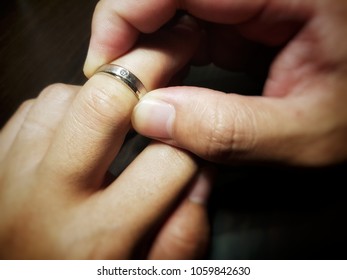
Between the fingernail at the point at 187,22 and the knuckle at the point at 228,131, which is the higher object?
the fingernail at the point at 187,22

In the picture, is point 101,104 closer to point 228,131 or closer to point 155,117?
point 155,117

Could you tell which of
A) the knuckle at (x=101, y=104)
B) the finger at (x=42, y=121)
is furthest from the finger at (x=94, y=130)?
the finger at (x=42, y=121)

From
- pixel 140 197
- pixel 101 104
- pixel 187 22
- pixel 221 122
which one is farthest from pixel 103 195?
pixel 187 22

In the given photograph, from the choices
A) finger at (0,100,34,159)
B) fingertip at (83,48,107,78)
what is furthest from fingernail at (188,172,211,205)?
finger at (0,100,34,159)

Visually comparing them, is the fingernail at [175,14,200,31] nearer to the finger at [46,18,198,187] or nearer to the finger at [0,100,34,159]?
the finger at [46,18,198,187]

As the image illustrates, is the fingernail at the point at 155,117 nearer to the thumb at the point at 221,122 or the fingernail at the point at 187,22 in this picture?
the thumb at the point at 221,122

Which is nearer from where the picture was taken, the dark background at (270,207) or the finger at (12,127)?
the dark background at (270,207)
